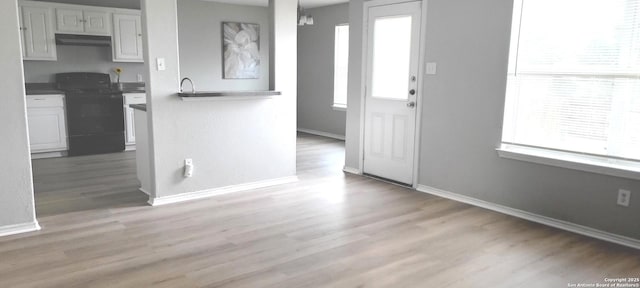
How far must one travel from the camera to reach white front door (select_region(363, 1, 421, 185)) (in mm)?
4539

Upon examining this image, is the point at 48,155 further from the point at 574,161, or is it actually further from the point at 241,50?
the point at 574,161

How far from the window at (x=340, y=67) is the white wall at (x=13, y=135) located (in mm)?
5167

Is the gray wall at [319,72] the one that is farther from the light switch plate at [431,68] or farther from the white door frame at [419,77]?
the light switch plate at [431,68]

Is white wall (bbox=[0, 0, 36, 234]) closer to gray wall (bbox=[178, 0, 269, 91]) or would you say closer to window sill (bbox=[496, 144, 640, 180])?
window sill (bbox=[496, 144, 640, 180])

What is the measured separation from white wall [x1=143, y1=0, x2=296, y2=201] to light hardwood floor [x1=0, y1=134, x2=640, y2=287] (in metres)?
0.26

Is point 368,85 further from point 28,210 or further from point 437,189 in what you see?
point 28,210

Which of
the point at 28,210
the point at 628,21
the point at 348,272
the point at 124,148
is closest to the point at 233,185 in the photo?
the point at 28,210

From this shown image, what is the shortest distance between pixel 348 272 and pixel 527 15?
2.50 m

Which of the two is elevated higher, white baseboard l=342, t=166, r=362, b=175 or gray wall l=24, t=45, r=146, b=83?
gray wall l=24, t=45, r=146, b=83

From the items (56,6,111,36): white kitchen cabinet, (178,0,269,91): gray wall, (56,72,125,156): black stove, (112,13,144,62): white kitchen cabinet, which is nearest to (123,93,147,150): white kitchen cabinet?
(56,72,125,156): black stove

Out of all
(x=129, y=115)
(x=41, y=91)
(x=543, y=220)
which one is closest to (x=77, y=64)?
(x=41, y=91)

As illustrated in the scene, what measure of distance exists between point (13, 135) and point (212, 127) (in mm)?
1545

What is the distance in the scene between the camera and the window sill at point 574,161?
10.5 ft

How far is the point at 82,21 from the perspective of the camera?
6375 millimetres
